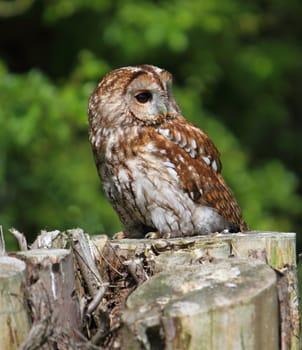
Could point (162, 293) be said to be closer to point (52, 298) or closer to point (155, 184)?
point (52, 298)

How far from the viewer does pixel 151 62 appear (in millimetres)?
8156

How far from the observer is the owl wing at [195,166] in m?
4.16

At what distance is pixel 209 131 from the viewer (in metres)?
7.88

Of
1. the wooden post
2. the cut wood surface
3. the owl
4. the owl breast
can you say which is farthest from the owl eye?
the wooden post

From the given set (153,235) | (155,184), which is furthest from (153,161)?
(153,235)

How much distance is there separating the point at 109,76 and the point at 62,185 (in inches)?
124

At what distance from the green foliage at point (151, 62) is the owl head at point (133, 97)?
3.88ft

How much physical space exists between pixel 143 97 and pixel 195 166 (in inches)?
15.0

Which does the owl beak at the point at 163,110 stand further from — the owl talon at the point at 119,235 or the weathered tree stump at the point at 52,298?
the weathered tree stump at the point at 52,298

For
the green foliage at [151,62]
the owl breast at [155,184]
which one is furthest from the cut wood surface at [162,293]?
the green foliage at [151,62]

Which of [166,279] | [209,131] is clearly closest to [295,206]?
[209,131]

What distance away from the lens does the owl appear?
13.4 ft

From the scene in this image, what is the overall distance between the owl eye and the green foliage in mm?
1219

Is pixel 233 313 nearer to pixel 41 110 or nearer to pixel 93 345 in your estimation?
pixel 93 345
